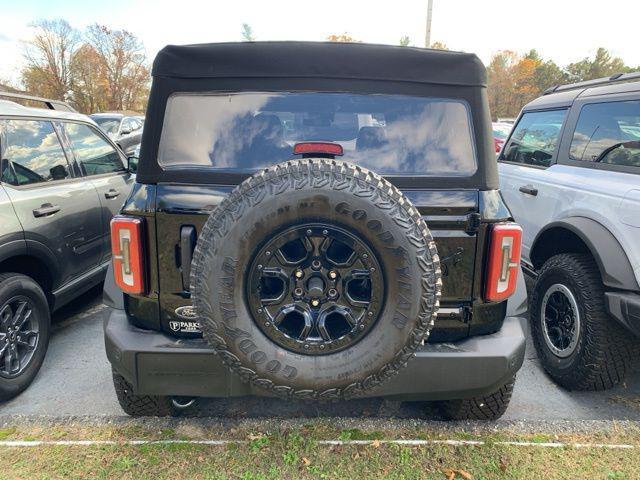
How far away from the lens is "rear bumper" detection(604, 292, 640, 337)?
2572 mm

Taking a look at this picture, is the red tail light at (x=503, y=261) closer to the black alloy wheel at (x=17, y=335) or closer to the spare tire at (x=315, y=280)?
the spare tire at (x=315, y=280)

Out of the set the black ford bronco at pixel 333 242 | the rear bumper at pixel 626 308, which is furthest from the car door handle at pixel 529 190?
the black ford bronco at pixel 333 242

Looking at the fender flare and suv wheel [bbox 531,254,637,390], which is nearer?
the fender flare

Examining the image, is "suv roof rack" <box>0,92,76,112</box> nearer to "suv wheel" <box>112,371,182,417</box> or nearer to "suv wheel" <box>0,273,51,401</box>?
"suv wheel" <box>0,273,51,401</box>

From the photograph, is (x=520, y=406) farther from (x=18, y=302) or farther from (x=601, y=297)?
(x=18, y=302)

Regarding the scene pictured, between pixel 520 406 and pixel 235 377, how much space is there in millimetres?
1966

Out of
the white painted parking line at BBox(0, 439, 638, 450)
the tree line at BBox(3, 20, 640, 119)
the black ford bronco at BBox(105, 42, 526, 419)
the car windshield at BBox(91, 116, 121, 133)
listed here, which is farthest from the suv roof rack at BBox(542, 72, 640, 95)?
the tree line at BBox(3, 20, 640, 119)

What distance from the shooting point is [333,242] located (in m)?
1.82

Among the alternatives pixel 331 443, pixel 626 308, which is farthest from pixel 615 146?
pixel 331 443

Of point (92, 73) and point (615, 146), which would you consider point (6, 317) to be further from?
point (92, 73)

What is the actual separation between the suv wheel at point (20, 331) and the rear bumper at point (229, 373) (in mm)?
1236

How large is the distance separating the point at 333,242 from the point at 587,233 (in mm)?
2041

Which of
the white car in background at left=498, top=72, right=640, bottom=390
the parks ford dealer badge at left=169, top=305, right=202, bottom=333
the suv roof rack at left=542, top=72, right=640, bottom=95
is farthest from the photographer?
the suv roof rack at left=542, top=72, right=640, bottom=95

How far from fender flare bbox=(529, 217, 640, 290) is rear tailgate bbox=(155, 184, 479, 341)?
1193mm
